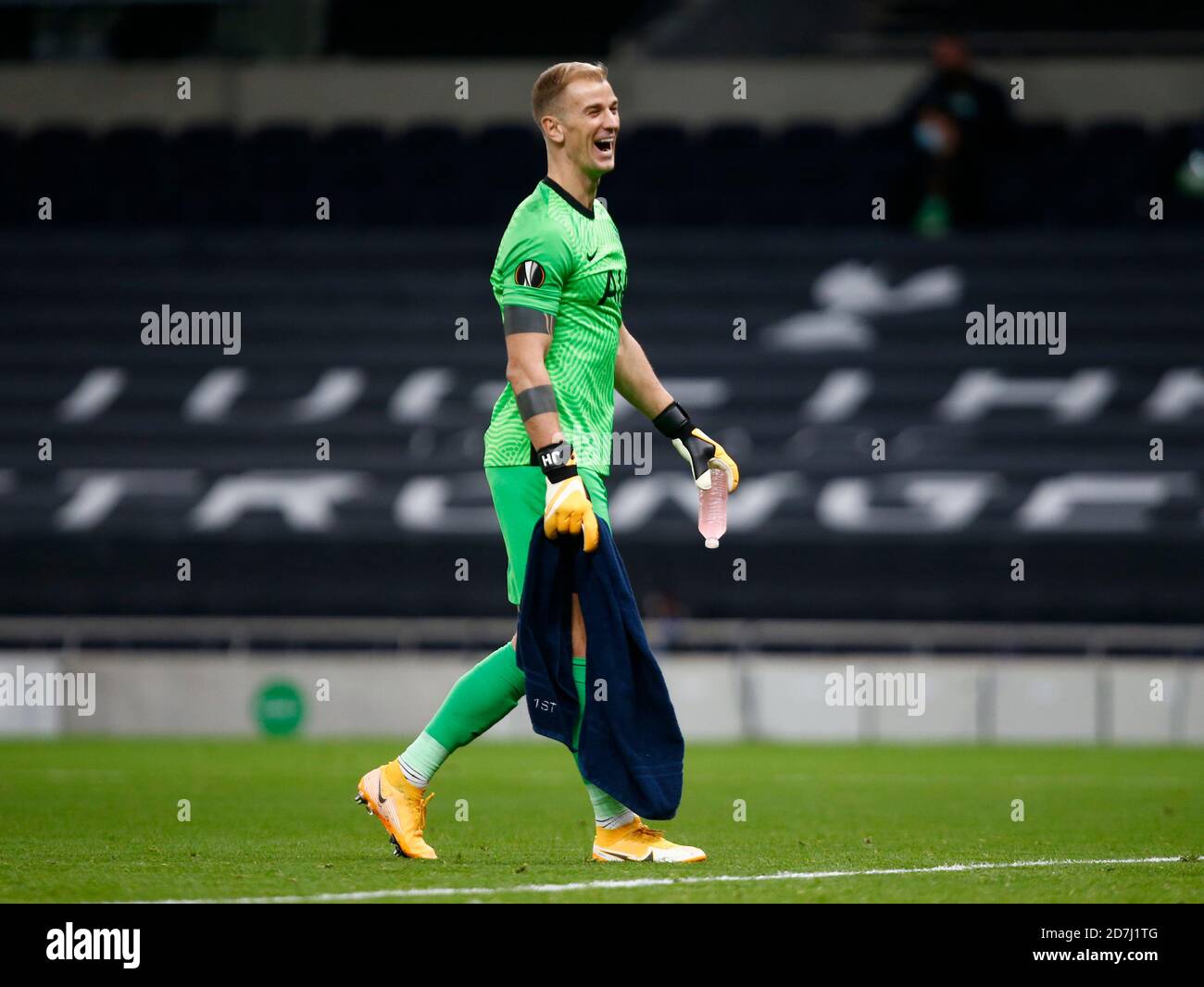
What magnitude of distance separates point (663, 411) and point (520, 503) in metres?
0.75

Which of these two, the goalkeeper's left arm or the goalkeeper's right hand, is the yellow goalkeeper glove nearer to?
the goalkeeper's left arm

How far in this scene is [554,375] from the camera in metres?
5.62

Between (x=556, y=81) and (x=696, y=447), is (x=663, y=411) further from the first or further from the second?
(x=556, y=81)

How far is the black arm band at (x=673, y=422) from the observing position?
6094 mm

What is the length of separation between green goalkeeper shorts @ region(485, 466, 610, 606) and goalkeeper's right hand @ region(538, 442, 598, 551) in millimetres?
162

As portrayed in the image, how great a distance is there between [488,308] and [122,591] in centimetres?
376

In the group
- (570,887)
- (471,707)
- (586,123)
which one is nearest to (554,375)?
(586,123)

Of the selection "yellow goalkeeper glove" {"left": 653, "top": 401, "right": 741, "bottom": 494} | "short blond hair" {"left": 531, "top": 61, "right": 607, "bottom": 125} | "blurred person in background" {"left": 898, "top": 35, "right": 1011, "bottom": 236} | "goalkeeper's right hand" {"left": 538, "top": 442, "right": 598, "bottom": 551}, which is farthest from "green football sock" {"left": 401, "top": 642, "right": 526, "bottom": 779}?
"blurred person in background" {"left": 898, "top": 35, "right": 1011, "bottom": 236}

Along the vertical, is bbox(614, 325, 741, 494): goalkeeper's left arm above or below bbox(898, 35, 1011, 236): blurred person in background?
below

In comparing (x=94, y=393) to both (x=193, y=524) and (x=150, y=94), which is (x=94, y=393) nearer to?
(x=193, y=524)

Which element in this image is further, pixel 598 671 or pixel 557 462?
pixel 598 671

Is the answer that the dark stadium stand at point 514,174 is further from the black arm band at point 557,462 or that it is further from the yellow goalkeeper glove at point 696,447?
the black arm band at point 557,462

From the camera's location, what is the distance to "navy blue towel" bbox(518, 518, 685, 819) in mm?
5438
